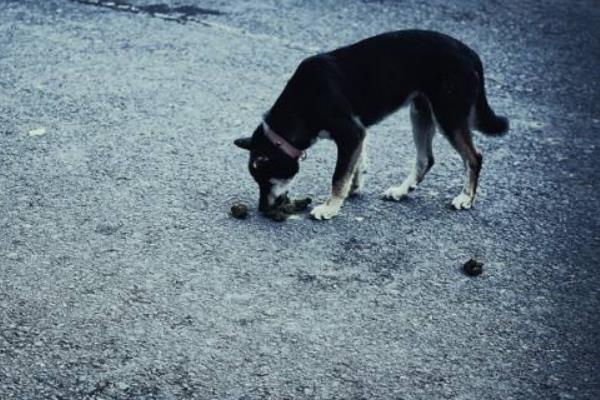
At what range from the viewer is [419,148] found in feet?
15.7

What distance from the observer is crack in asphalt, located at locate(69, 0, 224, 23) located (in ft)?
25.3

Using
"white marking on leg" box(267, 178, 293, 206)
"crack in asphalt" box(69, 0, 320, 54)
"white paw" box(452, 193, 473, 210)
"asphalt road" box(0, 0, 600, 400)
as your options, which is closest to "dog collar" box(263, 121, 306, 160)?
"white marking on leg" box(267, 178, 293, 206)

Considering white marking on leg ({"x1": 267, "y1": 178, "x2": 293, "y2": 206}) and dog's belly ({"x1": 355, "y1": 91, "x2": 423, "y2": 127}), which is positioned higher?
dog's belly ({"x1": 355, "y1": 91, "x2": 423, "y2": 127})

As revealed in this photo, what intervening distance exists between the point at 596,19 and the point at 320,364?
651 cm

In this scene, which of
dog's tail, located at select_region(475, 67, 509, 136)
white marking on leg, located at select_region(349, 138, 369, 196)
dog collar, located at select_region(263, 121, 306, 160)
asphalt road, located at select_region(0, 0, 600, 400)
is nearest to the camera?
asphalt road, located at select_region(0, 0, 600, 400)

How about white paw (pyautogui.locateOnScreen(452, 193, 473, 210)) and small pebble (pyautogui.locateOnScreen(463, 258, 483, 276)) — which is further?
white paw (pyautogui.locateOnScreen(452, 193, 473, 210))

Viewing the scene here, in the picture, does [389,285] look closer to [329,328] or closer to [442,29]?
[329,328]

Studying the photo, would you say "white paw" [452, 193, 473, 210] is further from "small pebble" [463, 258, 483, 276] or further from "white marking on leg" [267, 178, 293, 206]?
"white marking on leg" [267, 178, 293, 206]

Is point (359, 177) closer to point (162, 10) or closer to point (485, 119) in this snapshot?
point (485, 119)

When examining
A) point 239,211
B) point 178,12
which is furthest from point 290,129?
point 178,12

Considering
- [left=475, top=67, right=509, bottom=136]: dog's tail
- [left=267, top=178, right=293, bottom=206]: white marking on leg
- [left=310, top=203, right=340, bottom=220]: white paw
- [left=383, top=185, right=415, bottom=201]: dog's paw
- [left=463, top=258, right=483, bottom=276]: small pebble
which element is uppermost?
[left=475, top=67, right=509, bottom=136]: dog's tail

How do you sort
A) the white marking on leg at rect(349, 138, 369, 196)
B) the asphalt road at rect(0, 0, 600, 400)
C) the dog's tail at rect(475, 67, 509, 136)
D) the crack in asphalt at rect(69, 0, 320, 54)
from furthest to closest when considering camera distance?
the crack in asphalt at rect(69, 0, 320, 54), the white marking on leg at rect(349, 138, 369, 196), the dog's tail at rect(475, 67, 509, 136), the asphalt road at rect(0, 0, 600, 400)

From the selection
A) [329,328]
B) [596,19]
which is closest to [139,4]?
[596,19]

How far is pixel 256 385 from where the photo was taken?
3127mm
